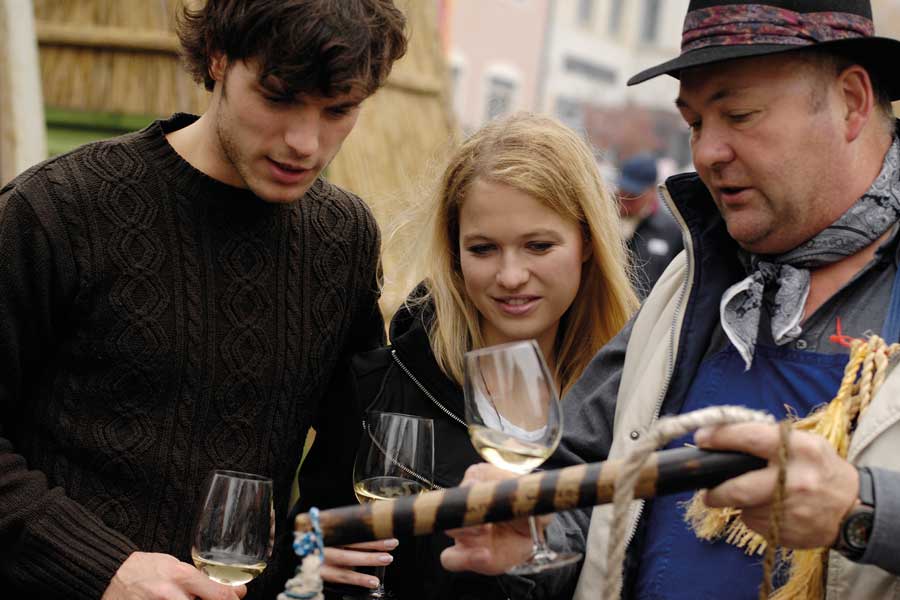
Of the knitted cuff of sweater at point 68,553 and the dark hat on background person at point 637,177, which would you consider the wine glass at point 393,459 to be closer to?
the knitted cuff of sweater at point 68,553

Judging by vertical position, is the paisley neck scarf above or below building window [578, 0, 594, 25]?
below

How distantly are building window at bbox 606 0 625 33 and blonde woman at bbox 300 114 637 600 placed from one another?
32.8m

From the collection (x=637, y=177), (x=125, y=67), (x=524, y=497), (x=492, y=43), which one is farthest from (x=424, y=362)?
(x=492, y=43)

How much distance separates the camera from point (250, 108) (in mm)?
2537

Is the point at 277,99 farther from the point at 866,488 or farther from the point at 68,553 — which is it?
the point at 866,488

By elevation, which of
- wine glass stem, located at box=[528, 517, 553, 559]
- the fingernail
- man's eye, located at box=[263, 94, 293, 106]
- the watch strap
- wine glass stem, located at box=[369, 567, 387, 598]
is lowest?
wine glass stem, located at box=[369, 567, 387, 598]

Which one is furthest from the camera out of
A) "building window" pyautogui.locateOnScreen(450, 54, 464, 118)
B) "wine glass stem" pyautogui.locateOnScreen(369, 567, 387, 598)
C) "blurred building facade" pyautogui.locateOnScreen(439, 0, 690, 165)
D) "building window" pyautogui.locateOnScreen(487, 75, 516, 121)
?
"building window" pyautogui.locateOnScreen(487, 75, 516, 121)

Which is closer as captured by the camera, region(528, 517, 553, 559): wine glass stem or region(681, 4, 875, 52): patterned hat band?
region(528, 517, 553, 559): wine glass stem

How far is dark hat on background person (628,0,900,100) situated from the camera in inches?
84.1

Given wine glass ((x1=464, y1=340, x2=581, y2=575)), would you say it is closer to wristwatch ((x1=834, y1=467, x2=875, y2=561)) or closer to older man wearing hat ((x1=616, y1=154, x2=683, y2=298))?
Result: wristwatch ((x1=834, y1=467, x2=875, y2=561))

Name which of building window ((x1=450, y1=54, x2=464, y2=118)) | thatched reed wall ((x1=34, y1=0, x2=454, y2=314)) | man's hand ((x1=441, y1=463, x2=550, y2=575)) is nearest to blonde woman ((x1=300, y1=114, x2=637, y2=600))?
man's hand ((x1=441, y1=463, x2=550, y2=575))

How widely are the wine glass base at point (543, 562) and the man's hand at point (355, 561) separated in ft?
2.04

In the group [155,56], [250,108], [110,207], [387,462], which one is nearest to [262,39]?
[250,108]

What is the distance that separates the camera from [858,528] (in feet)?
5.49
